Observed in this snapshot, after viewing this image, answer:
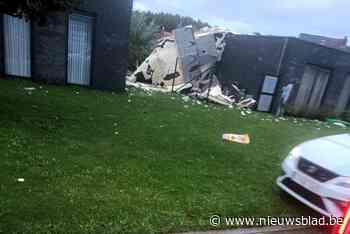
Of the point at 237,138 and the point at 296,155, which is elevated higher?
the point at 296,155

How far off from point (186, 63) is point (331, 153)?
1153 cm

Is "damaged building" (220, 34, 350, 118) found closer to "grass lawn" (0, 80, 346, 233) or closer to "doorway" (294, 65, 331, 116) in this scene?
"doorway" (294, 65, 331, 116)

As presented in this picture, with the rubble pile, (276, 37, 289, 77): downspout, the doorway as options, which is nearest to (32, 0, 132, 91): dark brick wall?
the rubble pile

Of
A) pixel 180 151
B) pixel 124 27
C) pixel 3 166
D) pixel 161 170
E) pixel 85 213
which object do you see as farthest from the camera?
pixel 124 27

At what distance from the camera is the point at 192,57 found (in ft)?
48.5

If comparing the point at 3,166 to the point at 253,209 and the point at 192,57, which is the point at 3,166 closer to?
the point at 253,209

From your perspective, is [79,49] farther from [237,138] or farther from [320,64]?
[320,64]

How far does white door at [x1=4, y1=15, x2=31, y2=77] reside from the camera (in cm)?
845

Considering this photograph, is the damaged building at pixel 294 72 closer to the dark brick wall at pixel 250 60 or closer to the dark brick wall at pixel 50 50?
the dark brick wall at pixel 250 60

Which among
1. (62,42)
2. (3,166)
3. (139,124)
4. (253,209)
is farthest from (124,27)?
(253,209)

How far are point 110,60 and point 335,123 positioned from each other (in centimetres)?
911

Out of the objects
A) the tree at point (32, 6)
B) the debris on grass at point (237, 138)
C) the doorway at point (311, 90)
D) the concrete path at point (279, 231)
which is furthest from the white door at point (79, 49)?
the doorway at point (311, 90)

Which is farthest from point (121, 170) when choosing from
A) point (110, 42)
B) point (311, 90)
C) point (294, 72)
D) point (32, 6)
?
point (311, 90)

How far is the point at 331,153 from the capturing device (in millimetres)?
3729
